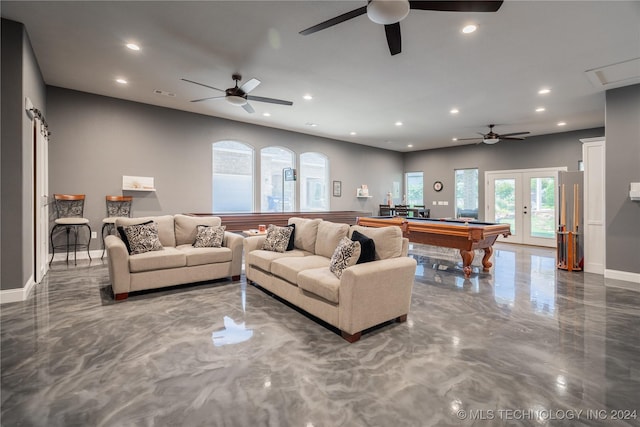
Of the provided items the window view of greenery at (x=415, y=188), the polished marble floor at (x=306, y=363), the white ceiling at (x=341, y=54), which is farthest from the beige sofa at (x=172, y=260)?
the window view of greenery at (x=415, y=188)

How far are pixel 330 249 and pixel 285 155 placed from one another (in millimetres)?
5112

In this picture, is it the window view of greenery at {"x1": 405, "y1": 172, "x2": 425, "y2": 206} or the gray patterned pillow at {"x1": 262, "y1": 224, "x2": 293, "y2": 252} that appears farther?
the window view of greenery at {"x1": 405, "y1": 172, "x2": 425, "y2": 206}

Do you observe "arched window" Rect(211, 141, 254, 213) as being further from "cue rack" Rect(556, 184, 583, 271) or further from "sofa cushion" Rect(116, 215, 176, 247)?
"cue rack" Rect(556, 184, 583, 271)

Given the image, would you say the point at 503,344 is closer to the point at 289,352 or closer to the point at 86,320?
the point at 289,352

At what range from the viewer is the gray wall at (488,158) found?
25.5 feet

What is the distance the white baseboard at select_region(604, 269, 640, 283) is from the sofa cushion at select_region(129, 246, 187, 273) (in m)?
6.45

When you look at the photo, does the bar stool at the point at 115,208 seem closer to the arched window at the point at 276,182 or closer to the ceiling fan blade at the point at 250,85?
the arched window at the point at 276,182

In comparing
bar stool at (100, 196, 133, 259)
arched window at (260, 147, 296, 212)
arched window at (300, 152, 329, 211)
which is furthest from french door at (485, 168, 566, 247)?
bar stool at (100, 196, 133, 259)

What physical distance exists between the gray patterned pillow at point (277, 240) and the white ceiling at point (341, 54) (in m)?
2.32

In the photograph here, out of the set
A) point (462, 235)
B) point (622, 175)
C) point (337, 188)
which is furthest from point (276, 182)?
point (622, 175)

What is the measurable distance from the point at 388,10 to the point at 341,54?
1.76 m

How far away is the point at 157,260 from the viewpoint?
372 centimetres

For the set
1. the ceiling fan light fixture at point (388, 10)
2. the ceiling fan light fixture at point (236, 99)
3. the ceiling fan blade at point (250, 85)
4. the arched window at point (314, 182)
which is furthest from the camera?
the arched window at point (314, 182)

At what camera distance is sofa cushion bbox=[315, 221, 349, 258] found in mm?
3617
